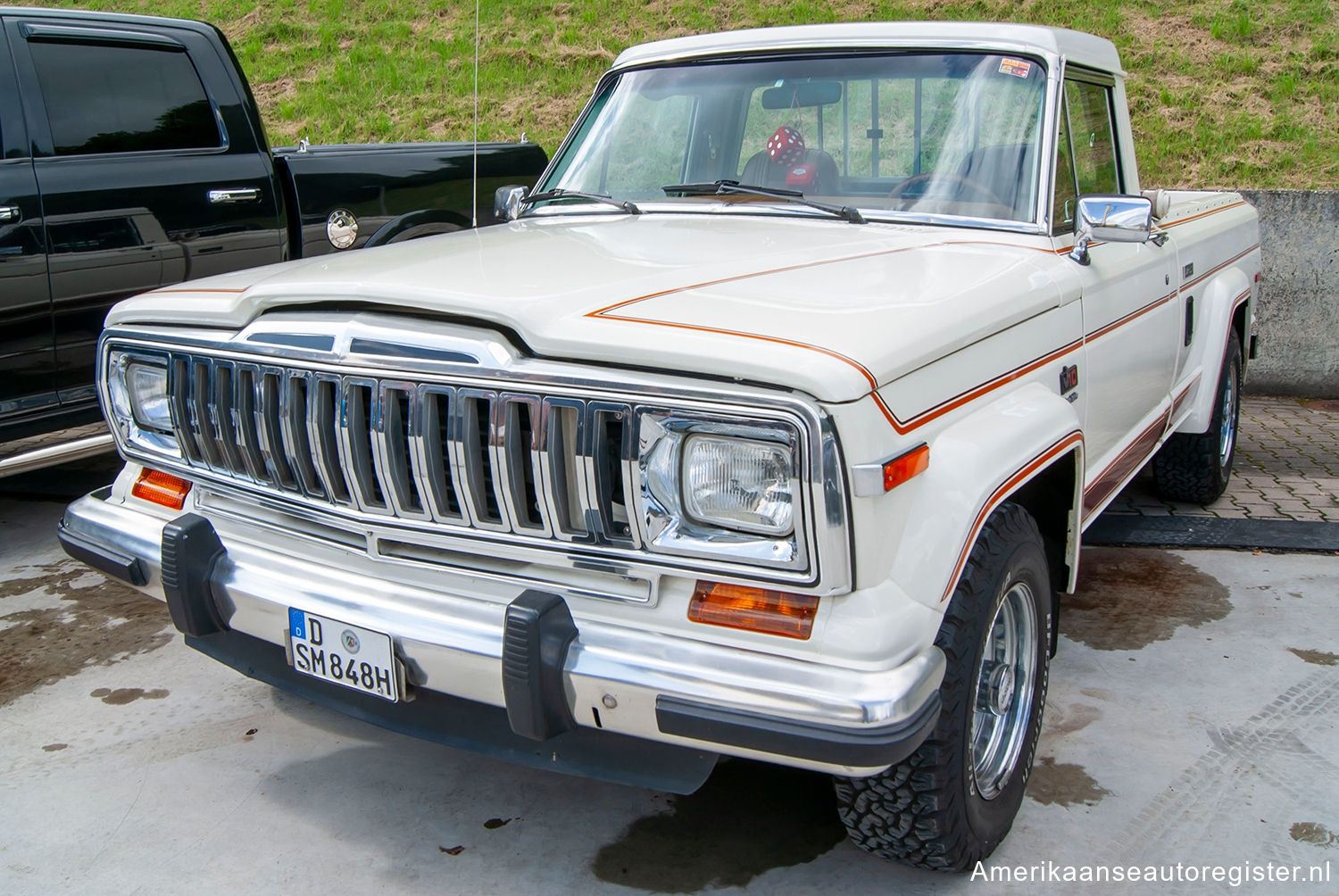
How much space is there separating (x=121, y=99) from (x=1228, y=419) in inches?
205

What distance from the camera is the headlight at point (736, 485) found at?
6.69ft

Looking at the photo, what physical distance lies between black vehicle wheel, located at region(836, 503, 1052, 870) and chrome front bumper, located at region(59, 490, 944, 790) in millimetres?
197

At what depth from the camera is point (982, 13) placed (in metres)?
12.6

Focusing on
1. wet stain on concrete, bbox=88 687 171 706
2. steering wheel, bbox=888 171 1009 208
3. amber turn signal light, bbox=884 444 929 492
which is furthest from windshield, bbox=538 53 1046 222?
wet stain on concrete, bbox=88 687 171 706

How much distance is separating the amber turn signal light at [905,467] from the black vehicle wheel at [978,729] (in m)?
0.31

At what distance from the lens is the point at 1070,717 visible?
11.0ft

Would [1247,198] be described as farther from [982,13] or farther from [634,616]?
[634,616]

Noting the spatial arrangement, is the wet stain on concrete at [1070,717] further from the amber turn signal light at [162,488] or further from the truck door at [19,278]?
the truck door at [19,278]

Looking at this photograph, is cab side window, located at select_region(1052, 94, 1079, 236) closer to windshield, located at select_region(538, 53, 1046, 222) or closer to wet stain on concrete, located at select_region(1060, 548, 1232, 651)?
windshield, located at select_region(538, 53, 1046, 222)

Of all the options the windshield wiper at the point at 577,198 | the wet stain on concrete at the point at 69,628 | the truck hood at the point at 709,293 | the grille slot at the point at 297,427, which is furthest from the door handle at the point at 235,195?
the grille slot at the point at 297,427

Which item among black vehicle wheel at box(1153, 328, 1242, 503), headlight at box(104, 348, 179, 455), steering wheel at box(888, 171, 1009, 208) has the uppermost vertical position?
steering wheel at box(888, 171, 1009, 208)

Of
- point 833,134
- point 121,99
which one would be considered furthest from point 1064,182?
point 121,99

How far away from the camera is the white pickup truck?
2.02m

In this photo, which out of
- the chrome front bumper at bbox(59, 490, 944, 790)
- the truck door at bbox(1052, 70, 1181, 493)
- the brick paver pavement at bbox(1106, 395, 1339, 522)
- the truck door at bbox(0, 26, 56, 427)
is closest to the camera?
the chrome front bumper at bbox(59, 490, 944, 790)
